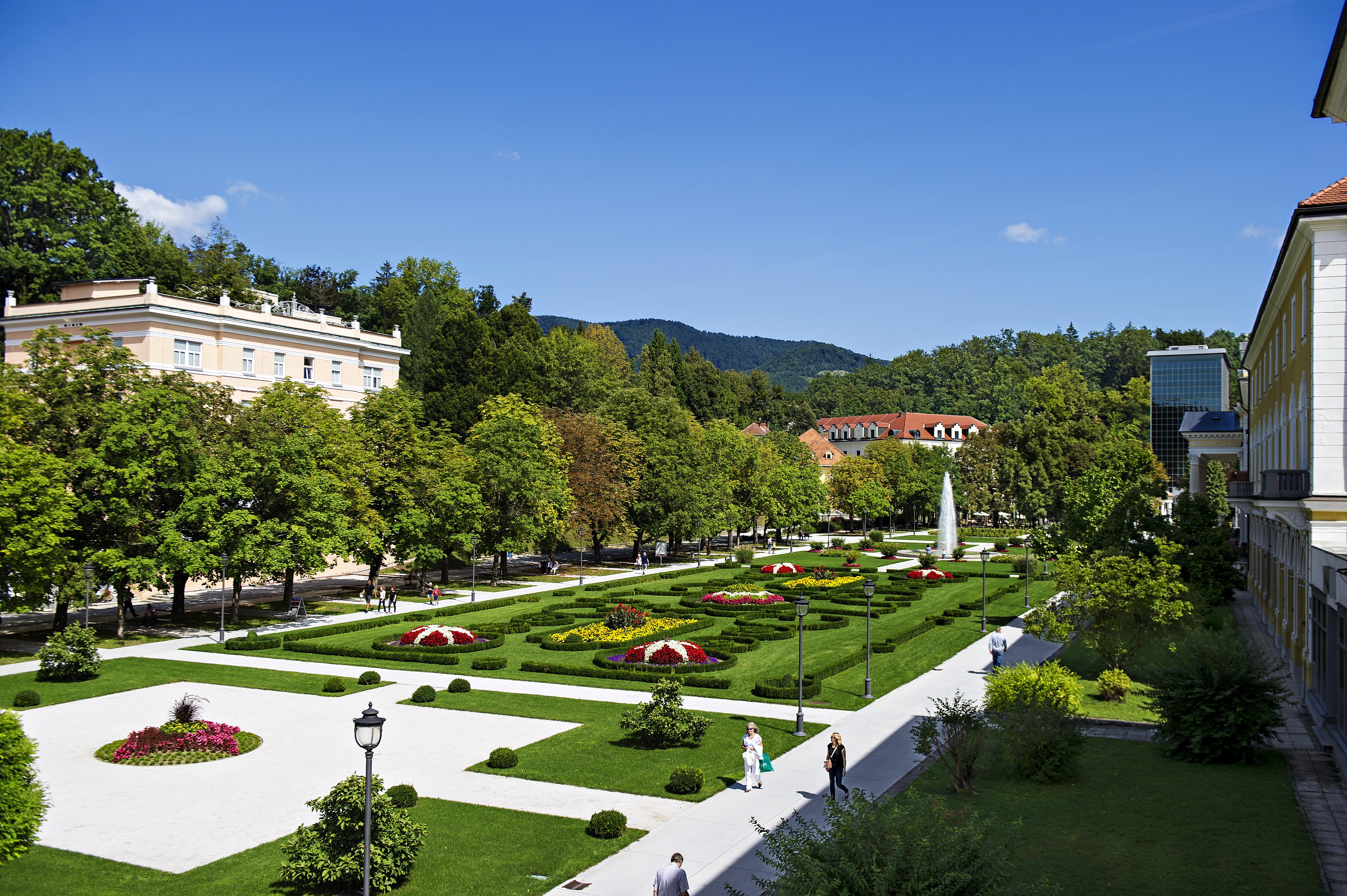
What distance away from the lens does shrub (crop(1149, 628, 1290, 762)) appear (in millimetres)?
20625

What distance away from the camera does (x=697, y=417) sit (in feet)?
406

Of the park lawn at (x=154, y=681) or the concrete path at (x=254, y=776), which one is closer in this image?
the concrete path at (x=254, y=776)

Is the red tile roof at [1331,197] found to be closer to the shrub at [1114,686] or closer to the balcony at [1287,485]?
the balcony at [1287,485]

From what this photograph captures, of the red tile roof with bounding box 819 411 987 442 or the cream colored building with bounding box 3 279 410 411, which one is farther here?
the red tile roof with bounding box 819 411 987 442

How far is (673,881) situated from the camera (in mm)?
12859

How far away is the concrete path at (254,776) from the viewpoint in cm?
1711

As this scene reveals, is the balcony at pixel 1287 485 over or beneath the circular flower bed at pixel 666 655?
over

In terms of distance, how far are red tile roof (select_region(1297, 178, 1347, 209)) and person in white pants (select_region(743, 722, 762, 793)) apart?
18332mm

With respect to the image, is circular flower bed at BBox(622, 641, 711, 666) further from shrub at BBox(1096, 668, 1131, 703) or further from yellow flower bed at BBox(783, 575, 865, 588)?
yellow flower bed at BBox(783, 575, 865, 588)

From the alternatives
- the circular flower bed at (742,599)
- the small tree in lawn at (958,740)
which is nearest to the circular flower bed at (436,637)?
the circular flower bed at (742,599)

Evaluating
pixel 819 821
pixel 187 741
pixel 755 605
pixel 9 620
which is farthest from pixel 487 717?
pixel 9 620

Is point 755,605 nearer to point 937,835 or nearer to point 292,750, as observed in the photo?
point 292,750

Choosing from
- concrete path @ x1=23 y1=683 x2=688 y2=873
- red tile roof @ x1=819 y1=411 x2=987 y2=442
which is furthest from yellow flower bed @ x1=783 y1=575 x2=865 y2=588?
red tile roof @ x1=819 y1=411 x2=987 y2=442

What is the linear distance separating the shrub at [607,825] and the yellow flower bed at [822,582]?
3874 centimetres
